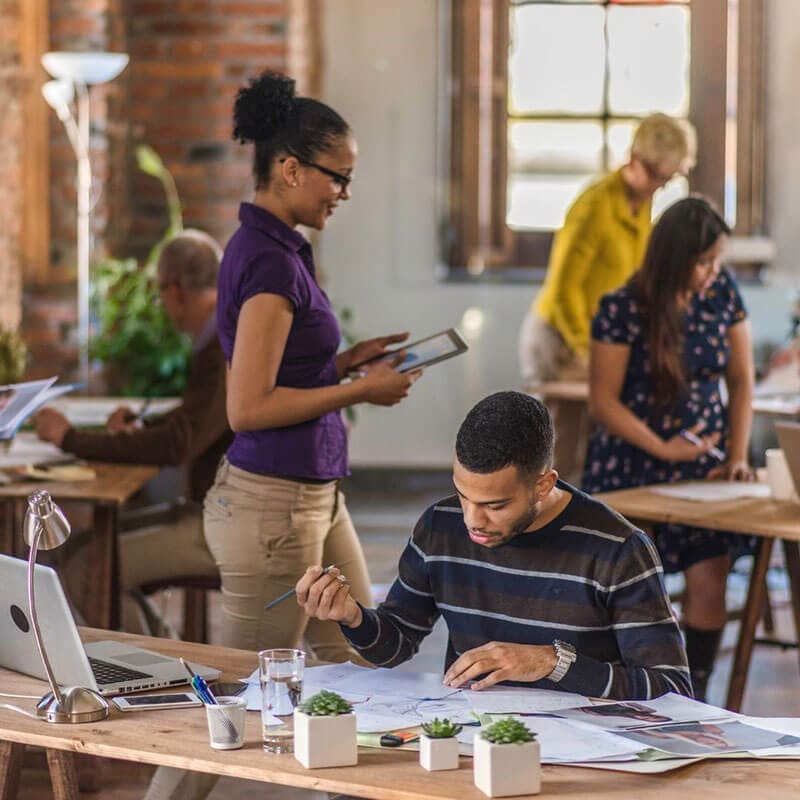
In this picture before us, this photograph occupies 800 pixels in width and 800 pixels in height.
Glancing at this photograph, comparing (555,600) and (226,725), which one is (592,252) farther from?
(226,725)

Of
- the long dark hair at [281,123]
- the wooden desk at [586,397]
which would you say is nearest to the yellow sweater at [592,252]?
the wooden desk at [586,397]

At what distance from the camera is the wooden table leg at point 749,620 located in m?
3.57

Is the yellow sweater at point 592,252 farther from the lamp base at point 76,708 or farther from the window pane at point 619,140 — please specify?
the lamp base at point 76,708

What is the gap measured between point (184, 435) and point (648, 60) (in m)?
4.22

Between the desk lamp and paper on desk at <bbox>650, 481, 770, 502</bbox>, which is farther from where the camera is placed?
paper on desk at <bbox>650, 481, 770, 502</bbox>

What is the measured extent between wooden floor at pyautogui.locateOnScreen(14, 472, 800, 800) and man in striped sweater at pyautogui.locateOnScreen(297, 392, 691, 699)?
1.22m

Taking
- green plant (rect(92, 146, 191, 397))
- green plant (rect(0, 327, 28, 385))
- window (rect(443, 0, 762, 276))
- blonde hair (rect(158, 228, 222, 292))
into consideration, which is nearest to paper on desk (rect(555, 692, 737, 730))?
blonde hair (rect(158, 228, 222, 292))

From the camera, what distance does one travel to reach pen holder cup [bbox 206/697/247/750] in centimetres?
180

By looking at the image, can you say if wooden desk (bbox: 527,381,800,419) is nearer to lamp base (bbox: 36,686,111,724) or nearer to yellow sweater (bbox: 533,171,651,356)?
yellow sweater (bbox: 533,171,651,356)

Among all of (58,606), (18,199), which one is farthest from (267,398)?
(18,199)

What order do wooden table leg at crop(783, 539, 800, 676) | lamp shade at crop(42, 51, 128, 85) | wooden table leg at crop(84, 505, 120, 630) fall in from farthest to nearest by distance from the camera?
lamp shade at crop(42, 51, 128, 85)
wooden table leg at crop(783, 539, 800, 676)
wooden table leg at crop(84, 505, 120, 630)

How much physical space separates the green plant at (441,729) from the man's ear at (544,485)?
1.40 ft

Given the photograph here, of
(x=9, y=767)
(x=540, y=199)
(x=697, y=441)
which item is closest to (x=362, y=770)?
(x=9, y=767)

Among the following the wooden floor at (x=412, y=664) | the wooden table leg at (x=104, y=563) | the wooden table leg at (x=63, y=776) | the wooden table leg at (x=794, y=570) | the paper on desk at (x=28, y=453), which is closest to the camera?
the wooden table leg at (x=63, y=776)
